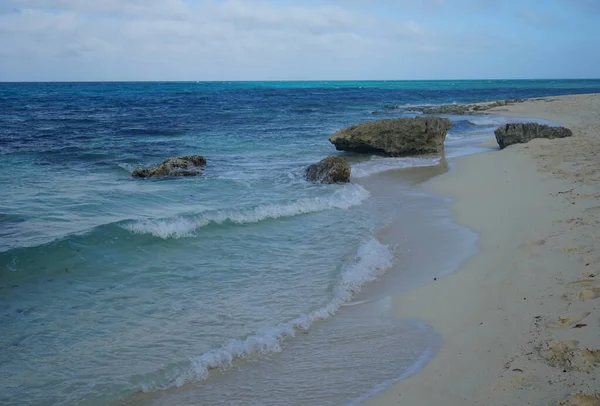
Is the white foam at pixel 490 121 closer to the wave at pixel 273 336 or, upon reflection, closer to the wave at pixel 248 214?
the wave at pixel 248 214

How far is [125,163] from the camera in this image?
1759cm

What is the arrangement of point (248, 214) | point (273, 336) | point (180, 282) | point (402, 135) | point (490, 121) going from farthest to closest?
1. point (490, 121)
2. point (402, 135)
3. point (248, 214)
4. point (180, 282)
5. point (273, 336)

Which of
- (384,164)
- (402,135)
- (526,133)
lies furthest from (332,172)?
(526,133)

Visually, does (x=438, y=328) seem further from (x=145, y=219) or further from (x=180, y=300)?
(x=145, y=219)

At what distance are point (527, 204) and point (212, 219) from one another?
249 inches

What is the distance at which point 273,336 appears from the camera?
5598 mm

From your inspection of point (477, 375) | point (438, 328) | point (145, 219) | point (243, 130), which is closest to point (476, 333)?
point (438, 328)

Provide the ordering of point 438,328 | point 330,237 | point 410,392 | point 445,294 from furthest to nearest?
point 330,237 < point 445,294 < point 438,328 < point 410,392

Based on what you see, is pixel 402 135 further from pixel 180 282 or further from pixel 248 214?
pixel 180 282

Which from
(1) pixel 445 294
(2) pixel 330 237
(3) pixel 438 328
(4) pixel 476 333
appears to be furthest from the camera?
(2) pixel 330 237

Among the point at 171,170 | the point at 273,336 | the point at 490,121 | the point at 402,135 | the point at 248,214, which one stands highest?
the point at 490,121

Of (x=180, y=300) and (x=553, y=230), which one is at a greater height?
(x=553, y=230)

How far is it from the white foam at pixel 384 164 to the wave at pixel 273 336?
8.02 meters

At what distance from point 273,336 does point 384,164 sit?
12.4 m
